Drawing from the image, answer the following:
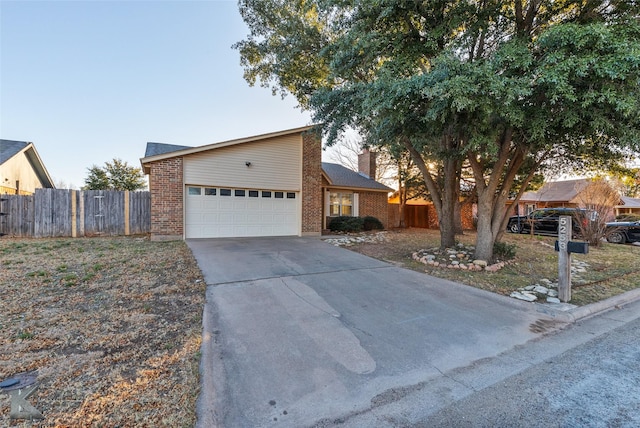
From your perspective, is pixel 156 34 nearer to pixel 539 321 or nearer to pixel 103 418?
pixel 103 418

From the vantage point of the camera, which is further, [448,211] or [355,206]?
[355,206]

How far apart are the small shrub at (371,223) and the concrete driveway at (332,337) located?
9227 mm

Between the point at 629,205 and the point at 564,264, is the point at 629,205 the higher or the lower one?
the higher one

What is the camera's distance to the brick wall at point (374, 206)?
16.5m

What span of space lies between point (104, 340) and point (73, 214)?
36.2 ft

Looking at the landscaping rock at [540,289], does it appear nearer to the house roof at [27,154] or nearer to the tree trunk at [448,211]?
the tree trunk at [448,211]

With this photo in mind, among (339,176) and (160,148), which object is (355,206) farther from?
(160,148)

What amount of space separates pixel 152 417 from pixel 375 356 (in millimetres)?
2006

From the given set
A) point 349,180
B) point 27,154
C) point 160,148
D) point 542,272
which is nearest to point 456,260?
point 542,272

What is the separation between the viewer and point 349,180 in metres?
16.7

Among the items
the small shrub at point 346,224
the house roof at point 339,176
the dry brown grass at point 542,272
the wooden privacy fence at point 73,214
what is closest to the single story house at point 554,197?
the house roof at point 339,176

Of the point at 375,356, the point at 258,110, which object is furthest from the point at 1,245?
the point at 375,356

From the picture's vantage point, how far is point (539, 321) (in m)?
3.91

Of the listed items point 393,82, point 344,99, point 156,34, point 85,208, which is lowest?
point 85,208
